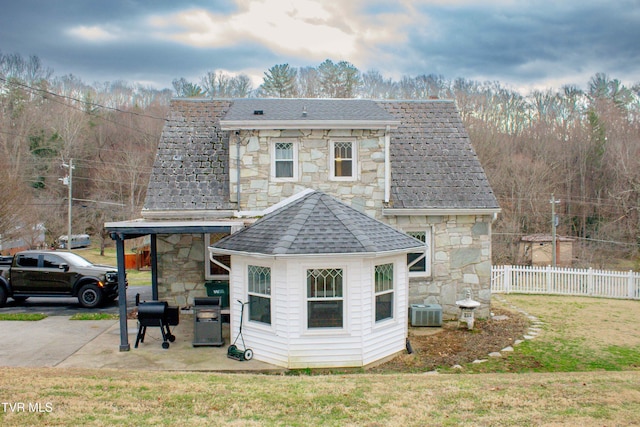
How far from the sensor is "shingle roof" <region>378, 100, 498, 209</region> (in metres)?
12.2

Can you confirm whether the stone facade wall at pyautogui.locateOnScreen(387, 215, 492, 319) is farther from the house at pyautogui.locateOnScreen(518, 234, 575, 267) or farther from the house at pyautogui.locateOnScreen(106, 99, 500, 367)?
the house at pyautogui.locateOnScreen(518, 234, 575, 267)

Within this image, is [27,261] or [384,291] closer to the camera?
[384,291]

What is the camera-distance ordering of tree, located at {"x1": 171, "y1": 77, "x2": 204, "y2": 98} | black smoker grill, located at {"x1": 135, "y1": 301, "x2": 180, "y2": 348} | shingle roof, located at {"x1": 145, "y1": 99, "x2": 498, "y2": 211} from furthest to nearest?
tree, located at {"x1": 171, "y1": 77, "x2": 204, "y2": 98} → shingle roof, located at {"x1": 145, "y1": 99, "x2": 498, "y2": 211} → black smoker grill, located at {"x1": 135, "y1": 301, "x2": 180, "y2": 348}

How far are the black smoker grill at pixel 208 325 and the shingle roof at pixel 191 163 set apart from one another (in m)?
2.98

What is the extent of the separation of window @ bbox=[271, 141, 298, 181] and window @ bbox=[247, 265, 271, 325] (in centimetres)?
344

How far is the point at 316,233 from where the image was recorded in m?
8.77

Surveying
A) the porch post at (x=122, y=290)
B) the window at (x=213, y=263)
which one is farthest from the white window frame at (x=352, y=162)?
the porch post at (x=122, y=290)

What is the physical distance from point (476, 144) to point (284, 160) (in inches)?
1127

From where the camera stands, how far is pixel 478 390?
6633 mm

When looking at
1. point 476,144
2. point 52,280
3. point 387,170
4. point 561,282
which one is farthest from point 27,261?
point 476,144

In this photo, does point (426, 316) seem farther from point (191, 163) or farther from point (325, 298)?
point (191, 163)

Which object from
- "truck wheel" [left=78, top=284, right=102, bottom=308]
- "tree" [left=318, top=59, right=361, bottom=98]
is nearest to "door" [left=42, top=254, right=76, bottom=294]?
"truck wheel" [left=78, top=284, right=102, bottom=308]

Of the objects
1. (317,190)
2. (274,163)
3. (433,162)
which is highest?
(433,162)

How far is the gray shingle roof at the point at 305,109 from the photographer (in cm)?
1162
